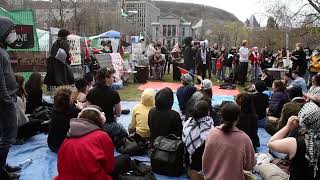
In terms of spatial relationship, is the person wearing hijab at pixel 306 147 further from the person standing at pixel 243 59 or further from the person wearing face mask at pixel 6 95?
the person standing at pixel 243 59

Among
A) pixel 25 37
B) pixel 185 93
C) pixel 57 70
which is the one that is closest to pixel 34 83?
pixel 57 70

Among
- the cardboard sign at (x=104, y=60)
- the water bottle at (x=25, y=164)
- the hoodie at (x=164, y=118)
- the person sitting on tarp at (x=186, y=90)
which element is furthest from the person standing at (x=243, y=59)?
the water bottle at (x=25, y=164)

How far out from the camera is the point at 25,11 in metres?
10.7

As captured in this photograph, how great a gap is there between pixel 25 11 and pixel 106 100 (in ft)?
20.4

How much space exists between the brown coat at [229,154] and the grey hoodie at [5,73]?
210 centimetres

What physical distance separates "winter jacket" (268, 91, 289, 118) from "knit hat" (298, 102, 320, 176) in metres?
4.61

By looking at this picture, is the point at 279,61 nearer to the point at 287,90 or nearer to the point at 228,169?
the point at 287,90

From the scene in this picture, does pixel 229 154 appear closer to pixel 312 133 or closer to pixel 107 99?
pixel 312 133

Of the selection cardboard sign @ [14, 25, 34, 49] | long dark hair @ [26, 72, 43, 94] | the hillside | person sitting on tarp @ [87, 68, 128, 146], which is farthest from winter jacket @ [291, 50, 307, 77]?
the hillside

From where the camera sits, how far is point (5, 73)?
154 inches

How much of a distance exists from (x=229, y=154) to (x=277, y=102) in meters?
4.40

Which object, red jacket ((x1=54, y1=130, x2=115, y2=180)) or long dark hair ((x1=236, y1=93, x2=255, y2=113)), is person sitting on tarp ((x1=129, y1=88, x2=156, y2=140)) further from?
red jacket ((x1=54, y1=130, x2=115, y2=180))

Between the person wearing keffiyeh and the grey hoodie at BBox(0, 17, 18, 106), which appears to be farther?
the person wearing keffiyeh

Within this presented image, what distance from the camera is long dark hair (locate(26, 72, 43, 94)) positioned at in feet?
23.5
